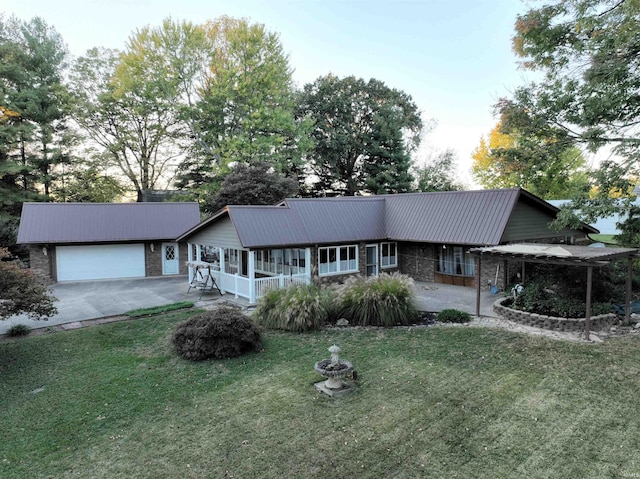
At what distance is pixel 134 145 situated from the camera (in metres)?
30.5

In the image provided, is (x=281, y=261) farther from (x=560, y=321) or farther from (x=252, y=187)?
(x=560, y=321)

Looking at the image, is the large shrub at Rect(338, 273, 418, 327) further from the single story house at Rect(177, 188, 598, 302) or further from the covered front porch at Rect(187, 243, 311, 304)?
the single story house at Rect(177, 188, 598, 302)

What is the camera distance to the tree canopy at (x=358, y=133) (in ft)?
108

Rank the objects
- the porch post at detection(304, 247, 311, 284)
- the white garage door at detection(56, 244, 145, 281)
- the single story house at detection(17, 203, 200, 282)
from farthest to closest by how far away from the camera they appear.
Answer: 1. the white garage door at detection(56, 244, 145, 281)
2. the single story house at detection(17, 203, 200, 282)
3. the porch post at detection(304, 247, 311, 284)

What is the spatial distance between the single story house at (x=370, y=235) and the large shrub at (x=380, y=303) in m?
3.43

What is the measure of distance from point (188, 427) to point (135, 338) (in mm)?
5340

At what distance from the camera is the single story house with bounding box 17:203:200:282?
18.9 m

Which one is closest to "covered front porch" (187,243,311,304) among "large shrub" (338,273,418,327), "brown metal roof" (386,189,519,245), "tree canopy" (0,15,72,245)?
"large shrub" (338,273,418,327)

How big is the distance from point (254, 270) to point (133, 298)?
4.73 m

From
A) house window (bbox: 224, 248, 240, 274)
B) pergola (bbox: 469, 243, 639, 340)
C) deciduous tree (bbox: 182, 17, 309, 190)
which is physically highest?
deciduous tree (bbox: 182, 17, 309, 190)

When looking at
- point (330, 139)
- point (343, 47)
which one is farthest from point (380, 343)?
point (330, 139)

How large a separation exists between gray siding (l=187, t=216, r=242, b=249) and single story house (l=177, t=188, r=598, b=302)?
4cm

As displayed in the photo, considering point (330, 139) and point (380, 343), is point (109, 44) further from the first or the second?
point (380, 343)

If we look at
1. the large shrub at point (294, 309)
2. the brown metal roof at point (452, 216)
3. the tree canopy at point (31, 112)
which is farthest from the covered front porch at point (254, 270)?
the tree canopy at point (31, 112)
